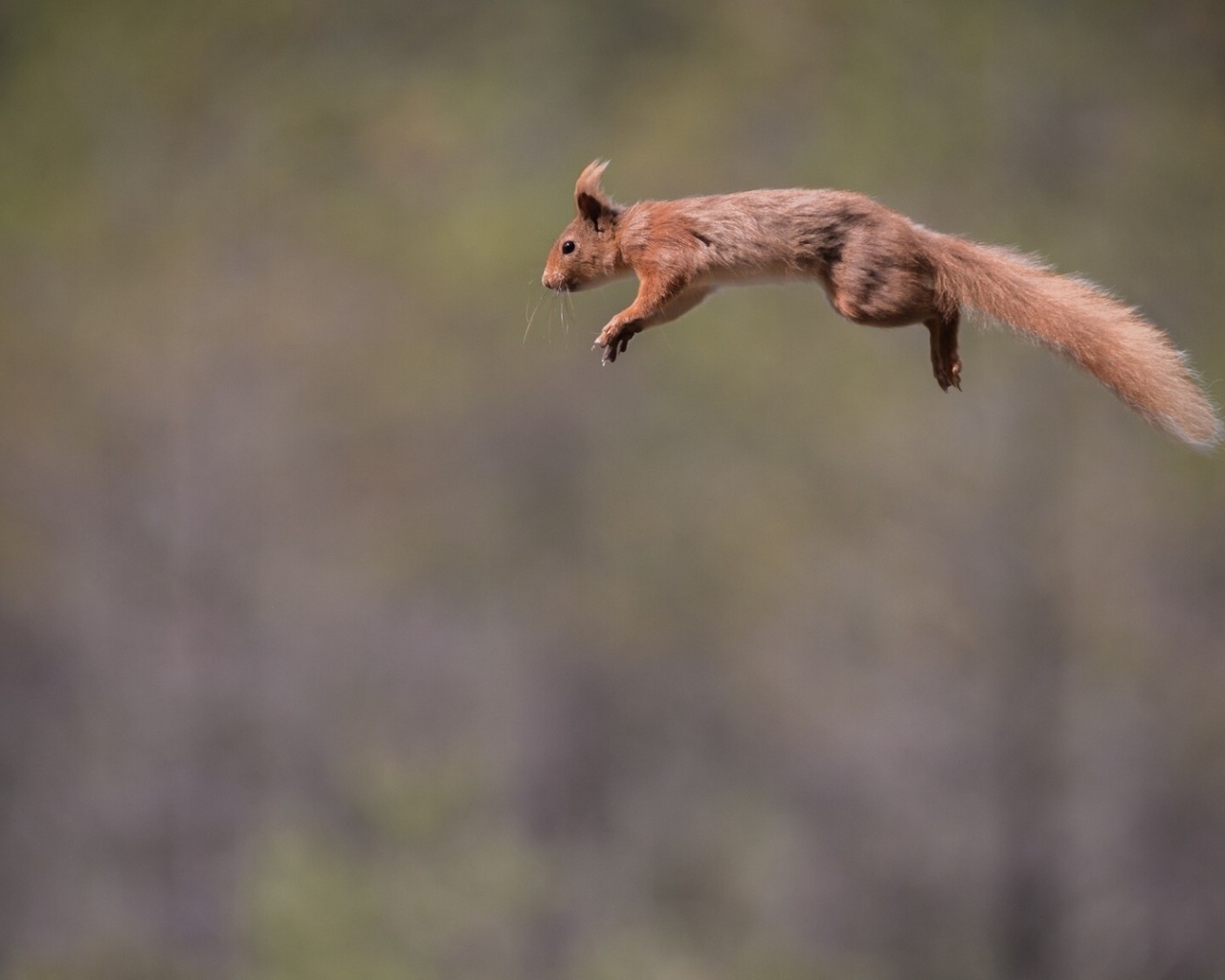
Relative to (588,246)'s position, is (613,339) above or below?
below

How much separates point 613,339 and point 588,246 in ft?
0.81

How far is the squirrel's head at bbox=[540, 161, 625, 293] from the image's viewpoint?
1527 millimetres

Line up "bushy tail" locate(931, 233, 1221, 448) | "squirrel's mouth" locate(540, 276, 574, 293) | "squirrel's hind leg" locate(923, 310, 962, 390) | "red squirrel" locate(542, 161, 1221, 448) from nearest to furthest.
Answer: "bushy tail" locate(931, 233, 1221, 448) < "red squirrel" locate(542, 161, 1221, 448) < "squirrel's hind leg" locate(923, 310, 962, 390) < "squirrel's mouth" locate(540, 276, 574, 293)

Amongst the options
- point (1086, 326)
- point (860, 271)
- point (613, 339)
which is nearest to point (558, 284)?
point (613, 339)

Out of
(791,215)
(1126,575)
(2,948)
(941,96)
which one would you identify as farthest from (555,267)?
(2,948)

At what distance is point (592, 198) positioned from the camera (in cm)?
152

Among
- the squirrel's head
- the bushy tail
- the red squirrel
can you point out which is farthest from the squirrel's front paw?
the bushy tail

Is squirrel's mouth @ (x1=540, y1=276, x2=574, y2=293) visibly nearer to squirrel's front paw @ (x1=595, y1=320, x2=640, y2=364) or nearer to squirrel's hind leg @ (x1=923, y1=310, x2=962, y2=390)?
squirrel's front paw @ (x1=595, y1=320, x2=640, y2=364)

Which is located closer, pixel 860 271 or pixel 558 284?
pixel 860 271

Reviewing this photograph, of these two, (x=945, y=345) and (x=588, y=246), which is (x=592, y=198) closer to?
(x=588, y=246)

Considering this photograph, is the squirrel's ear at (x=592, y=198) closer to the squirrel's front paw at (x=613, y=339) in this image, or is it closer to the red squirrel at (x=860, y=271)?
the red squirrel at (x=860, y=271)

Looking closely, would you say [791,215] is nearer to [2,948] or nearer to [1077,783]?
[1077,783]

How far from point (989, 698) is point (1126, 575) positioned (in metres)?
0.50

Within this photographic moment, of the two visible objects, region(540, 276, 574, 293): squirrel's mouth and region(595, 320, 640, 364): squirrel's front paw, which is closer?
region(595, 320, 640, 364): squirrel's front paw
